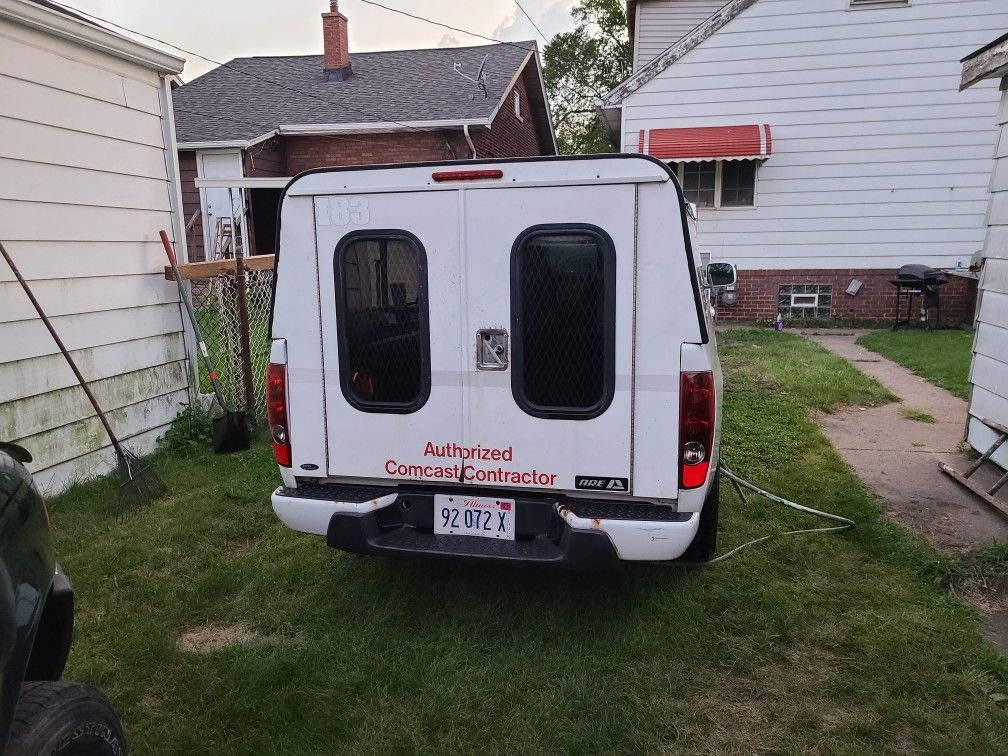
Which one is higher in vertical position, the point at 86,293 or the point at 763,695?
the point at 86,293

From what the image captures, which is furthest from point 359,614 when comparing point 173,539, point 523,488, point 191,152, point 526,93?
point 526,93

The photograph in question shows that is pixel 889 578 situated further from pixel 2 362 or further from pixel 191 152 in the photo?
pixel 191 152

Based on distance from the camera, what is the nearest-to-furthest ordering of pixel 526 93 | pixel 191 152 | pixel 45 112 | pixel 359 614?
pixel 359 614
pixel 45 112
pixel 191 152
pixel 526 93

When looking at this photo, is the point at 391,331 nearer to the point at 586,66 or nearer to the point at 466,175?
the point at 466,175

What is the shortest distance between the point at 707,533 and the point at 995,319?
10.2 ft

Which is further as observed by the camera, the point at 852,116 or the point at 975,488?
the point at 852,116

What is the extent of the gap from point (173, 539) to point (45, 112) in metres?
3.22

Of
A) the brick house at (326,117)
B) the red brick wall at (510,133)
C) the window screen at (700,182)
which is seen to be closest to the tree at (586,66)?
the red brick wall at (510,133)

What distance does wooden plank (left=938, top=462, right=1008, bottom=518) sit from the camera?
449 centimetres

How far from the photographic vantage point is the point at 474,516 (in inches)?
128

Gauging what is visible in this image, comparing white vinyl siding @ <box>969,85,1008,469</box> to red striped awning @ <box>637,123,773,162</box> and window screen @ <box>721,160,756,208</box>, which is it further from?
window screen @ <box>721,160,756,208</box>

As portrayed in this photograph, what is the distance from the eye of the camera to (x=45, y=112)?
515cm

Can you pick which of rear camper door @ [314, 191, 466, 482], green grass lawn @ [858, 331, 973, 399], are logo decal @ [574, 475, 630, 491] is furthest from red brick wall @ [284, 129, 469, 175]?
are logo decal @ [574, 475, 630, 491]

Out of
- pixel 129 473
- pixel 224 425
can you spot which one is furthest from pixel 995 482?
pixel 129 473
